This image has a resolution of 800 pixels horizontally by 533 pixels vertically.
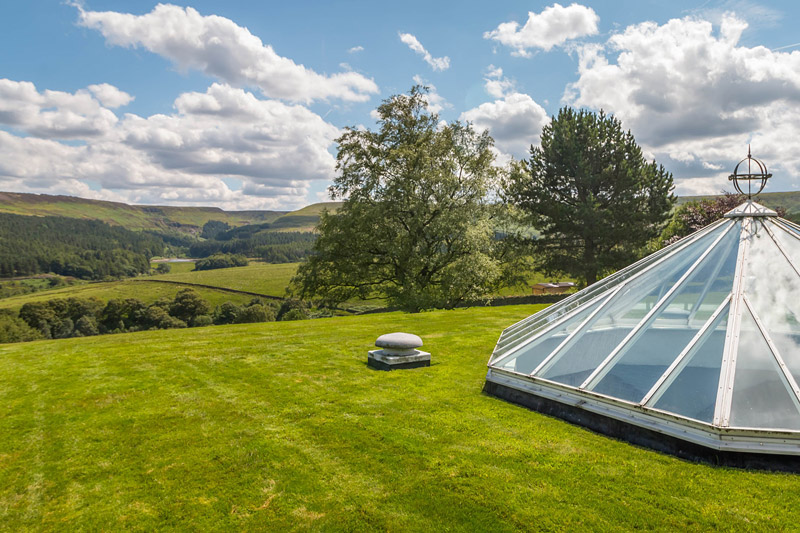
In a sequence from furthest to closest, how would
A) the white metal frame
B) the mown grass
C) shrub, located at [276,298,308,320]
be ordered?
the mown grass, shrub, located at [276,298,308,320], the white metal frame

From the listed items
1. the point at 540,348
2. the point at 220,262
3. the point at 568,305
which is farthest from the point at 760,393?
the point at 220,262

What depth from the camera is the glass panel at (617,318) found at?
24.1 feet

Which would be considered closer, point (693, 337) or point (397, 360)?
point (693, 337)

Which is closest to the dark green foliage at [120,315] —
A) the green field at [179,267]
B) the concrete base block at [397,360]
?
the concrete base block at [397,360]

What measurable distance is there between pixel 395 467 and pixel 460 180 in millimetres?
20927

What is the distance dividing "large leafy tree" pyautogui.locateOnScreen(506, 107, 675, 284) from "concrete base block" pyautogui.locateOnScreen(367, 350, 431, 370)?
1952 centimetres

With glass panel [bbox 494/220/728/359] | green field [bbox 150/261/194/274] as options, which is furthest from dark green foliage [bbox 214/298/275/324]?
green field [bbox 150/261/194/274]

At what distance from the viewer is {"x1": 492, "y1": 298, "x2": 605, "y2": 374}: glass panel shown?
8.22 meters

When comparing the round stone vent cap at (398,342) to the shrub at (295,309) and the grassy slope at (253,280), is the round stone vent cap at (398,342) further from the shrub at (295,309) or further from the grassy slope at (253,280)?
the grassy slope at (253,280)

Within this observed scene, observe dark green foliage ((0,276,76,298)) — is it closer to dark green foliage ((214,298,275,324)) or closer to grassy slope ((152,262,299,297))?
grassy slope ((152,262,299,297))

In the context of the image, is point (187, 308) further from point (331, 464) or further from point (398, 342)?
point (331, 464)

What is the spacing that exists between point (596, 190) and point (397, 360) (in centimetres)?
2287

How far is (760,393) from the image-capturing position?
545 cm

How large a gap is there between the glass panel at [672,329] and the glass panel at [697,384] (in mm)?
207
